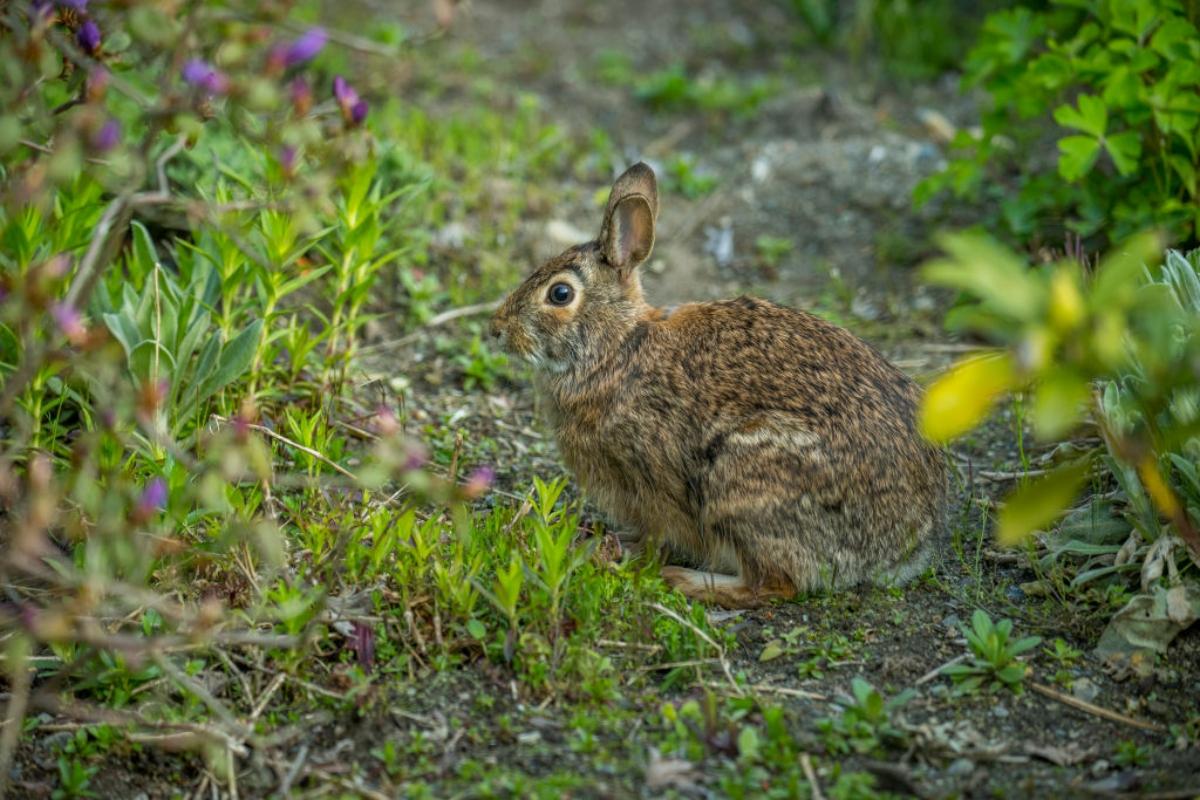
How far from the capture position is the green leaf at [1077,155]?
6.13m

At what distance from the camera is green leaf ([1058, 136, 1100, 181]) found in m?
6.13

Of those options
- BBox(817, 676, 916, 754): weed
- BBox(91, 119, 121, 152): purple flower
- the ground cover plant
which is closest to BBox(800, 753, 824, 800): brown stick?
the ground cover plant

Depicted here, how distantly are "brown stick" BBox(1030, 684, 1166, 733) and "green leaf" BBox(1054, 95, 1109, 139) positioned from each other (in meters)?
2.90

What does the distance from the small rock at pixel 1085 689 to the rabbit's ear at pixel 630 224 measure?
2.24 m

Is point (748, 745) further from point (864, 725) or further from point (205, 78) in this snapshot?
point (205, 78)

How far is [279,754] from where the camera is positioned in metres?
3.88

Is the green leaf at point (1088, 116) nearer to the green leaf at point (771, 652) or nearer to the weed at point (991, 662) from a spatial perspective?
the weed at point (991, 662)

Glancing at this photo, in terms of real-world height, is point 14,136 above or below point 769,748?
above

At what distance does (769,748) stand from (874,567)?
3.63 feet

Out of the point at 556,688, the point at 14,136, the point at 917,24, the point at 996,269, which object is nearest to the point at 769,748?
the point at 556,688

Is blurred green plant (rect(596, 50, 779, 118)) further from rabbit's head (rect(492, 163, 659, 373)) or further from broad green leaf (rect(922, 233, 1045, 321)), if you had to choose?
broad green leaf (rect(922, 233, 1045, 321))

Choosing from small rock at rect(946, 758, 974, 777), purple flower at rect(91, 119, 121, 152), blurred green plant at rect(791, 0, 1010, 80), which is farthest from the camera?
blurred green plant at rect(791, 0, 1010, 80)

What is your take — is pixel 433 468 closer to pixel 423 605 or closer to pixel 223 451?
pixel 423 605

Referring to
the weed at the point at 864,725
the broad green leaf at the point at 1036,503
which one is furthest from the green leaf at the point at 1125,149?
the broad green leaf at the point at 1036,503
